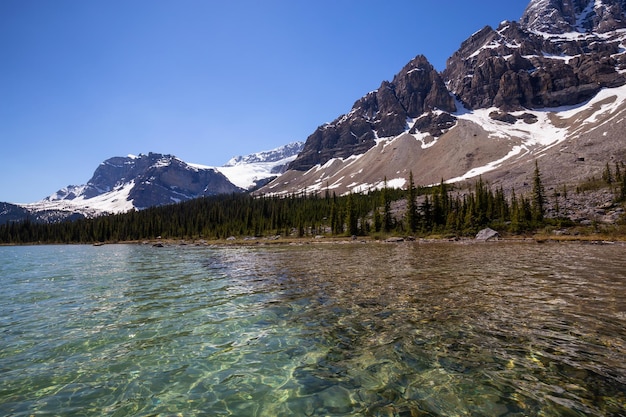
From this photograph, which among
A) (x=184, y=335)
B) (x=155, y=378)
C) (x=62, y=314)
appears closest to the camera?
(x=155, y=378)

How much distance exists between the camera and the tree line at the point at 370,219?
9031 centimetres

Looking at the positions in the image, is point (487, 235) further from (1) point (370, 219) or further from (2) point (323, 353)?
(2) point (323, 353)

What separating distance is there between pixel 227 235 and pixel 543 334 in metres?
139

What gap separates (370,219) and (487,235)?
60.0 metres

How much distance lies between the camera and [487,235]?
7838 centimetres

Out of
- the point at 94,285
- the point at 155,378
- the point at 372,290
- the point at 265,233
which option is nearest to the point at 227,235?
the point at 265,233

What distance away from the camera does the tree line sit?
90312 millimetres

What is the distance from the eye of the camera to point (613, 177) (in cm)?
11231

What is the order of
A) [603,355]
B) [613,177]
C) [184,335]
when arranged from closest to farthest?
[603,355] → [184,335] → [613,177]

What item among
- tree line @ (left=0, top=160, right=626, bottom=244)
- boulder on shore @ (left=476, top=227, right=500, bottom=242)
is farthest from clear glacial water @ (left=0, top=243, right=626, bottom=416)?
tree line @ (left=0, top=160, right=626, bottom=244)

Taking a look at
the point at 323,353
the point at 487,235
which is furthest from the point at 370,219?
the point at 323,353

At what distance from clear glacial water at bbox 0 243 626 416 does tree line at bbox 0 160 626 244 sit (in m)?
75.9

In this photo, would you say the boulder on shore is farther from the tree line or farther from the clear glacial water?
the clear glacial water

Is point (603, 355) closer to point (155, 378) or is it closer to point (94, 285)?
point (155, 378)
